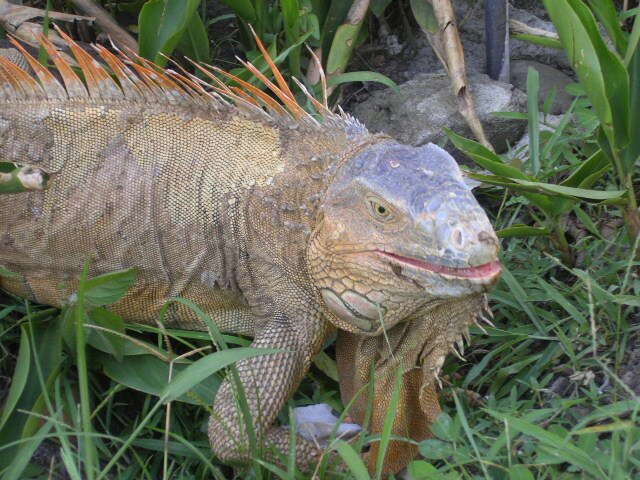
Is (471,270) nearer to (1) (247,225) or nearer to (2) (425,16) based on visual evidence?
(1) (247,225)

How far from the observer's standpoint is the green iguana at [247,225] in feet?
8.03

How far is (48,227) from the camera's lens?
297cm

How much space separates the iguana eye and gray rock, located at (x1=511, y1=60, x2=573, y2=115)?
6.43 ft

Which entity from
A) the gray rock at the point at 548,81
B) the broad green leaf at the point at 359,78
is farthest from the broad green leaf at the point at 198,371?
the gray rock at the point at 548,81

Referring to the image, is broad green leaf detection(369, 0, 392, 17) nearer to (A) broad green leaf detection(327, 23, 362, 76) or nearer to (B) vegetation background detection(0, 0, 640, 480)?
(A) broad green leaf detection(327, 23, 362, 76)

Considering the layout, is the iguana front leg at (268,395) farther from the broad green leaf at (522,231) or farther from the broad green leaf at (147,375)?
the broad green leaf at (522,231)

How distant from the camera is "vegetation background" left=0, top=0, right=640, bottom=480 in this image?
2.20m

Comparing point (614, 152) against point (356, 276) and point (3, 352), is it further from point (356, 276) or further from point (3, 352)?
point (3, 352)

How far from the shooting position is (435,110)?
3.96 meters

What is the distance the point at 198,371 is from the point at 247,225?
0.81 metres

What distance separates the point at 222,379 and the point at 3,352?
808mm

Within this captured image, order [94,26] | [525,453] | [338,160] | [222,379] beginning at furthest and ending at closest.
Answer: [94,26], [222,379], [338,160], [525,453]

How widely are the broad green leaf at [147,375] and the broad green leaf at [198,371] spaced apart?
65 centimetres

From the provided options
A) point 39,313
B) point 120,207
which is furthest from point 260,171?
point 39,313
